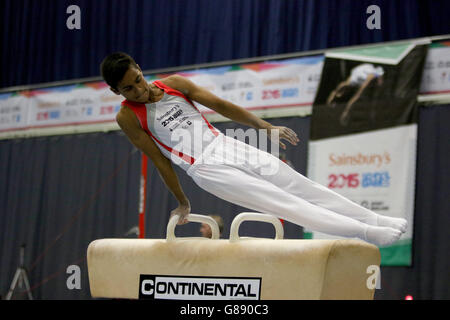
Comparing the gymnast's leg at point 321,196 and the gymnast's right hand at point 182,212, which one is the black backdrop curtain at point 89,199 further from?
the gymnast's right hand at point 182,212

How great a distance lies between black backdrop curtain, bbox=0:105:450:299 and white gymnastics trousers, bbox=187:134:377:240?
3372mm

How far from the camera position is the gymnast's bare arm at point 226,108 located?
10.4 ft

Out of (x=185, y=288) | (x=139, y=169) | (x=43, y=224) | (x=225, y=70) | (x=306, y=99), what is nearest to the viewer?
(x=185, y=288)

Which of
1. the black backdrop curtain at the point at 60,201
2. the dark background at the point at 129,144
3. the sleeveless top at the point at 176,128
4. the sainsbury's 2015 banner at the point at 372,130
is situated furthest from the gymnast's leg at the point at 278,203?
the black backdrop curtain at the point at 60,201

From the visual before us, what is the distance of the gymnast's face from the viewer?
3111 millimetres

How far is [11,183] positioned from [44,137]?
3.43 feet

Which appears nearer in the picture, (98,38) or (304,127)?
(304,127)

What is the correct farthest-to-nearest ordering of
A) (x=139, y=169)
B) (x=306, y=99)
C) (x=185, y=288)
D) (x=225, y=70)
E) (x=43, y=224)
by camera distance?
(x=43, y=224)
(x=139, y=169)
(x=225, y=70)
(x=306, y=99)
(x=185, y=288)

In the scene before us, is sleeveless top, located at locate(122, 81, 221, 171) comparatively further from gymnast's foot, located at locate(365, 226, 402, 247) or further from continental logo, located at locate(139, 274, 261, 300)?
gymnast's foot, located at locate(365, 226, 402, 247)

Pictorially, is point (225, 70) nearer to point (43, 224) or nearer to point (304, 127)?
point (304, 127)

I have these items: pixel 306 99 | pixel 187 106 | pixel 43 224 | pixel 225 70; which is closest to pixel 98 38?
pixel 225 70

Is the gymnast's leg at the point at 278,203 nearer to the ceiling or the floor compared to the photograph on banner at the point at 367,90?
nearer to the floor

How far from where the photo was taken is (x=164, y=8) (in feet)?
27.3

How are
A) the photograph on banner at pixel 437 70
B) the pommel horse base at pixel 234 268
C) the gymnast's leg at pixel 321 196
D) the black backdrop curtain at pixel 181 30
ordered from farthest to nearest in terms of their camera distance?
the black backdrop curtain at pixel 181 30 < the photograph on banner at pixel 437 70 < the gymnast's leg at pixel 321 196 < the pommel horse base at pixel 234 268
